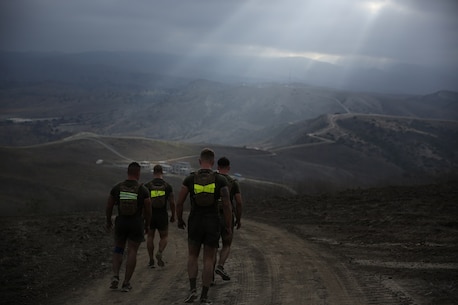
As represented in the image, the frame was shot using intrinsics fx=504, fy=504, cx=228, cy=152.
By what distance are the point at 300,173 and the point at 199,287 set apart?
237 ft

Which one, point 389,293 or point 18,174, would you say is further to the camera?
point 18,174

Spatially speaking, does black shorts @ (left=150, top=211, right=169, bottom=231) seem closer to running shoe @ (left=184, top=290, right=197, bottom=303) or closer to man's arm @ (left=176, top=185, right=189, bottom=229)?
man's arm @ (left=176, top=185, right=189, bottom=229)

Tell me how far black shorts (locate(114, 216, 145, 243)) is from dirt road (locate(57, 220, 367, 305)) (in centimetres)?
96

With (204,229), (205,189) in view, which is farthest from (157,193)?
(205,189)

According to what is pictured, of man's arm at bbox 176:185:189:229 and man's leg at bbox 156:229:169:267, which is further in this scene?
man's leg at bbox 156:229:169:267

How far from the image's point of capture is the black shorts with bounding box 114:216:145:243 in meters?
8.65

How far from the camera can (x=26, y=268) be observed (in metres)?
10.7

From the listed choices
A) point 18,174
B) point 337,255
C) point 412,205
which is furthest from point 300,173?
point 337,255

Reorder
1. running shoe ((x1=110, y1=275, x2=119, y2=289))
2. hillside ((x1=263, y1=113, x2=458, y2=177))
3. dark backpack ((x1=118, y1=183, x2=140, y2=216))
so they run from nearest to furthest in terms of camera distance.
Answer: dark backpack ((x1=118, y1=183, x2=140, y2=216)) < running shoe ((x1=110, y1=275, x2=119, y2=289)) < hillside ((x1=263, y1=113, x2=458, y2=177))

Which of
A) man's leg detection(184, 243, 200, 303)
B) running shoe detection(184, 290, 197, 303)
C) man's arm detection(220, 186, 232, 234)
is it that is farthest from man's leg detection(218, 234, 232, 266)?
running shoe detection(184, 290, 197, 303)

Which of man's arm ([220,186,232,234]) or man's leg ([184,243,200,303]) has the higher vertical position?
man's arm ([220,186,232,234])

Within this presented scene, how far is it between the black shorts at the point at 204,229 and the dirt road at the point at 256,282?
39.0 inches

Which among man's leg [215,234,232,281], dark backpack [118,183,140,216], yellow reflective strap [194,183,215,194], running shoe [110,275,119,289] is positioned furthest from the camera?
man's leg [215,234,232,281]

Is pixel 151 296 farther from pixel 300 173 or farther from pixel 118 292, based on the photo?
pixel 300 173
